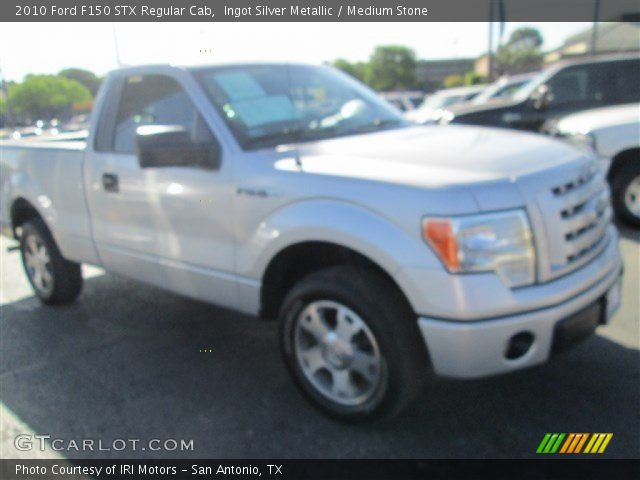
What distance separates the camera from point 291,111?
3.63 metres

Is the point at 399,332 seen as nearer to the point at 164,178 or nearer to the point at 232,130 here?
the point at 232,130

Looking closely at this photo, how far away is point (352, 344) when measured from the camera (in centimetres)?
290

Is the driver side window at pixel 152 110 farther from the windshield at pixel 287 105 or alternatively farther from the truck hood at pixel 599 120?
the truck hood at pixel 599 120

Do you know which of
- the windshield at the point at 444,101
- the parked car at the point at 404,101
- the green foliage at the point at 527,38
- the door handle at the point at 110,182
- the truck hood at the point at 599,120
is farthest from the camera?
the green foliage at the point at 527,38

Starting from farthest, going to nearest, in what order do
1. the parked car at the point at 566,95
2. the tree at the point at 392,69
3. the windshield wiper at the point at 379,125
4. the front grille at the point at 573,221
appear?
the tree at the point at 392,69
the parked car at the point at 566,95
the windshield wiper at the point at 379,125
the front grille at the point at 573,221

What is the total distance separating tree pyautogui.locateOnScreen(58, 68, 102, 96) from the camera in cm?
458

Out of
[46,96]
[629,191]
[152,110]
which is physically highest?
[46,96]

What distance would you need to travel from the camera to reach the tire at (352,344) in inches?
106

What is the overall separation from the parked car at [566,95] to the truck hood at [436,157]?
16.9 ft

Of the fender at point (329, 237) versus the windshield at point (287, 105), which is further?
the windshield at point (287, 105)

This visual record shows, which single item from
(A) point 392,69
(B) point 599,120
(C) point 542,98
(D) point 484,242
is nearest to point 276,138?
(D) point 484,242

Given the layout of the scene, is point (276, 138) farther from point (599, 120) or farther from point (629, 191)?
point (599, 120)

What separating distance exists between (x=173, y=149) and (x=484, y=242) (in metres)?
1.67

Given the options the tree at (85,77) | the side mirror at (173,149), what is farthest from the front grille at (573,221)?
the tree at (85,77)
